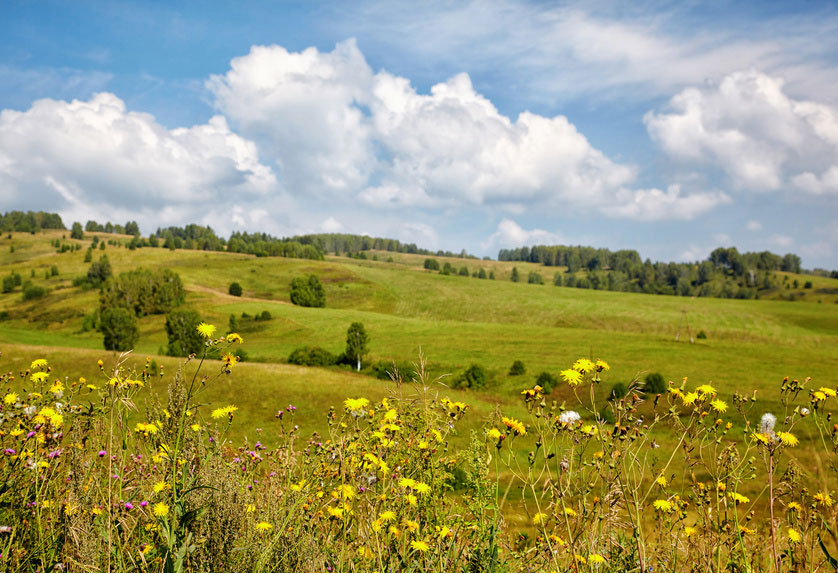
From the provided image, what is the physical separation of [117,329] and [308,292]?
34.9 m

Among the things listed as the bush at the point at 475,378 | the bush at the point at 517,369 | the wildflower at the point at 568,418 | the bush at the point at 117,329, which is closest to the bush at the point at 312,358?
the bush at the point at 475,378

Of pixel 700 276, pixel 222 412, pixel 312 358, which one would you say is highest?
pixel 700 276

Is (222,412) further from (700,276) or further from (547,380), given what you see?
(700,276)

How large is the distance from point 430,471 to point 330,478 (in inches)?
48.1

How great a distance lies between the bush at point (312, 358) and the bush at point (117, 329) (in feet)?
64.8

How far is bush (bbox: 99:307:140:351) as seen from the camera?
51.9m

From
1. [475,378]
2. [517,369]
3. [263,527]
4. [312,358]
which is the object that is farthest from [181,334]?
[263,527]

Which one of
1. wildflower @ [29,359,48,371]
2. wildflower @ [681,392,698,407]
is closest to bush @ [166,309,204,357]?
wildflower @ [29,359,48,371]

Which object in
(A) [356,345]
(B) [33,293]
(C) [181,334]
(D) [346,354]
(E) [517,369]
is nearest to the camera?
(E) [517,369]

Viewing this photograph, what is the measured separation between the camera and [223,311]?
238ft

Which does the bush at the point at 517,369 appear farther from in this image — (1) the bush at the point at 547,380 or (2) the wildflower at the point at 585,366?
(2) the wildflower at the point at 585,366

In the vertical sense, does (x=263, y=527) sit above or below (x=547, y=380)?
above

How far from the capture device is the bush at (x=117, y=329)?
170ft

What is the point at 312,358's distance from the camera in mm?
46188
